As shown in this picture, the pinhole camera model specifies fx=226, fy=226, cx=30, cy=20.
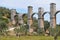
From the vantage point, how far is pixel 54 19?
144 ft

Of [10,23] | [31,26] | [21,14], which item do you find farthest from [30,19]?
[10,23]

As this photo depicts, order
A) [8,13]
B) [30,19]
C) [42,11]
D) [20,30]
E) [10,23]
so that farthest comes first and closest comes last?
1. [8,13]
2. [10,23]
3. [30,19]
4. [42,11]
5. [20,30]

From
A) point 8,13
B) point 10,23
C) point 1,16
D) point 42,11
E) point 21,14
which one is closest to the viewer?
point 42,11

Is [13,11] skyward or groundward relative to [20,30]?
skyward

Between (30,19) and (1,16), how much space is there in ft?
66.1

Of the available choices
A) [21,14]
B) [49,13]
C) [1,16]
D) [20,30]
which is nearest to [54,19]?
[49,13]

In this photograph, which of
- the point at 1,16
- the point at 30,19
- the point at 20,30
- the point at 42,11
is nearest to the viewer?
the point at 20,30

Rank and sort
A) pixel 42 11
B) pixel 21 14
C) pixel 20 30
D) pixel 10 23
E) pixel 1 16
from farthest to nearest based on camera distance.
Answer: pixel 1 16 → pixel 10 23 → pixel 21 14 → pixel 42 11 → pixel 20 30

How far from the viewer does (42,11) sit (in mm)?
48062

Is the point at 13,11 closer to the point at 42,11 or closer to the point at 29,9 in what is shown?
the point at 29,9

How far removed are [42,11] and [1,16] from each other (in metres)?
24.2

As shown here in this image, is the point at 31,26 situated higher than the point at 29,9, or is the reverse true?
the point at 29,9

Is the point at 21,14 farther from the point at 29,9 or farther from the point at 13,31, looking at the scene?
the point at 13,31

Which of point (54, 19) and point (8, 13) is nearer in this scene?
point (54, 19)
